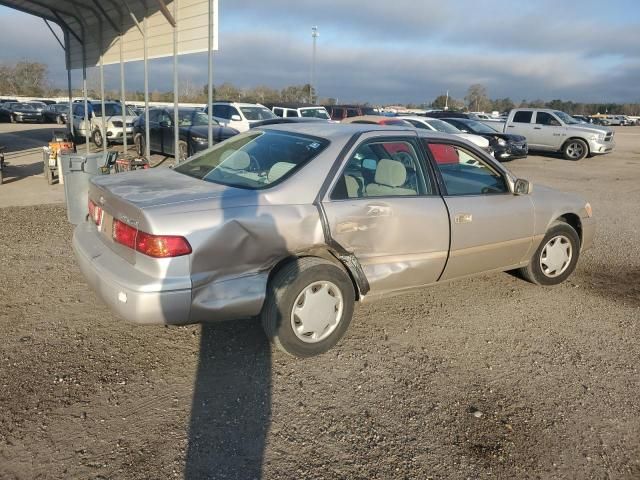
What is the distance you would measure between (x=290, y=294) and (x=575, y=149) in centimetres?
1943

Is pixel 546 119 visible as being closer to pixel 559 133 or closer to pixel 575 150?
pixel 559 133

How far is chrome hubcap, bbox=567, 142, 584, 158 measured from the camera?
19328 mm

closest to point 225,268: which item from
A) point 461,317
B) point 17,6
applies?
point 461,317

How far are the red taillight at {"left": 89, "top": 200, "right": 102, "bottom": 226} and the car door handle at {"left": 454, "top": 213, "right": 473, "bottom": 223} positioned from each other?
8.76 ft

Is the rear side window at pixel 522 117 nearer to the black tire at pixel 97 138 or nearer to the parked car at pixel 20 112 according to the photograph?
the black tire at pixel 97 138

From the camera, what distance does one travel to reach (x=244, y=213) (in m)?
3.12

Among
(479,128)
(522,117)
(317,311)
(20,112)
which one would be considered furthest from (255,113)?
(20,112)

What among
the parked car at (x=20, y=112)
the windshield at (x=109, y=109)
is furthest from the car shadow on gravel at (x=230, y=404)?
the parked car at (x=20, y=112)

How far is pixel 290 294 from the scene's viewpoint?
3.27 metres

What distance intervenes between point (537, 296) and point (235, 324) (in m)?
2.90

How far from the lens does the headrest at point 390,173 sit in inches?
152

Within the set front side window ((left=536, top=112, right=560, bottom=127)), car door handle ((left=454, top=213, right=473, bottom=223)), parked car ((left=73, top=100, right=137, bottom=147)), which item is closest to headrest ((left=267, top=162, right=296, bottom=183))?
car door handle ((left=454, top=213, right=473, bottom=223))

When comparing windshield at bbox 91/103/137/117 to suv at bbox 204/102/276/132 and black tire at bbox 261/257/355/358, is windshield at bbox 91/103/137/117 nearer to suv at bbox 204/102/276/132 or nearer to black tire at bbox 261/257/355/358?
A: suv at bbox 204/102/276/132

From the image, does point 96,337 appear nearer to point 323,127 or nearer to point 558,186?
point 323,127
